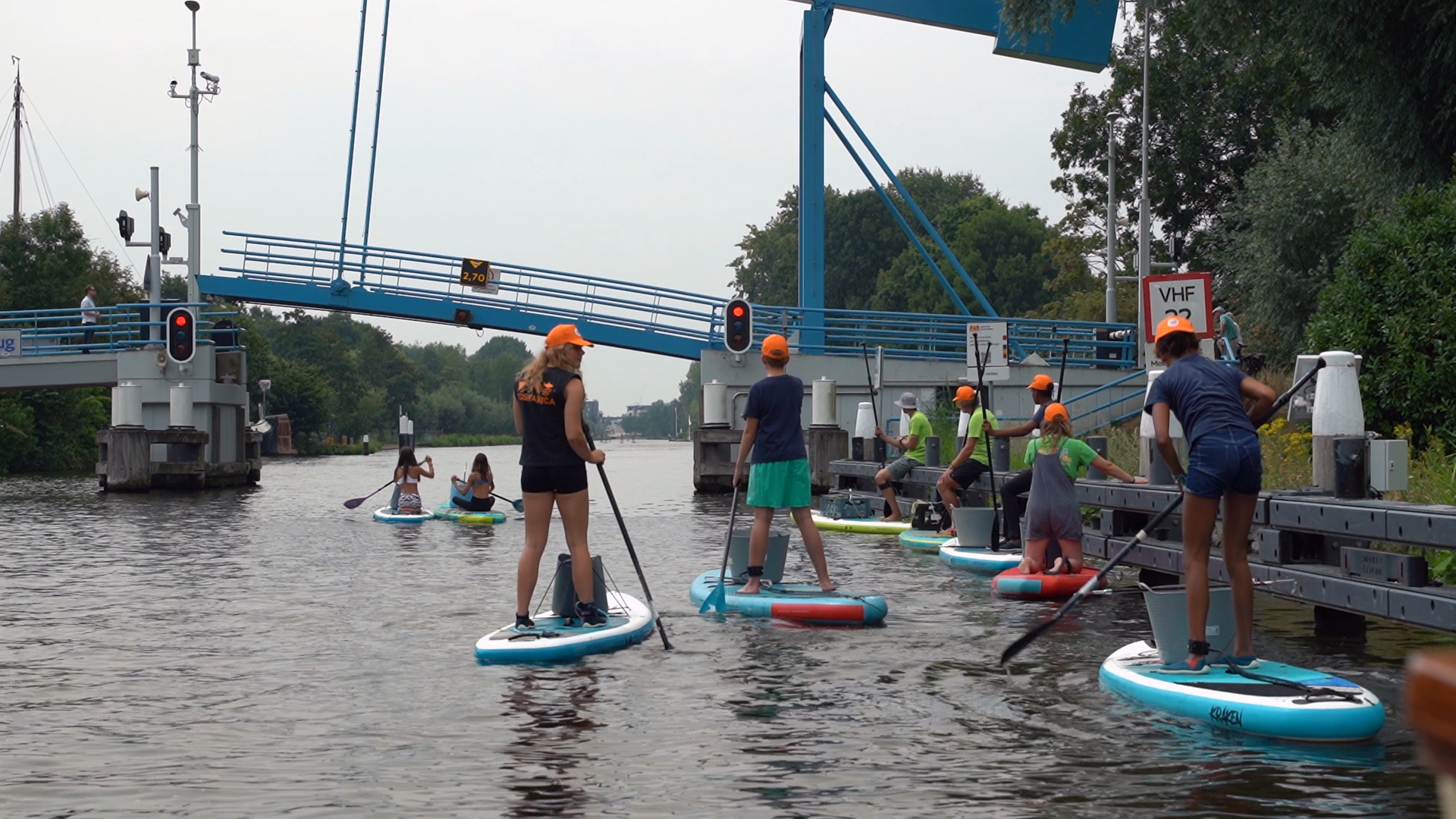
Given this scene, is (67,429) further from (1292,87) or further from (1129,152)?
(1292,87)

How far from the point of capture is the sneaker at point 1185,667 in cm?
760

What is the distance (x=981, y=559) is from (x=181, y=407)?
25.9 meters

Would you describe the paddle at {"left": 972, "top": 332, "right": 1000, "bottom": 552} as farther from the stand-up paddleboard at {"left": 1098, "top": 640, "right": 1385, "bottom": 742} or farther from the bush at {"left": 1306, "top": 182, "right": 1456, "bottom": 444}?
the stand-up paddleboard at {"left": 1098, "top": 640, "right": 1385, "bottom": 742}

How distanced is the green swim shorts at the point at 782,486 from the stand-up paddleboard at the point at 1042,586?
2.13 metres

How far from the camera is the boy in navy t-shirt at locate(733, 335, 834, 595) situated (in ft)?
35.4

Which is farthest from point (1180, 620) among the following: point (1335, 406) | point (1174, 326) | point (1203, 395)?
point (1335, 406)

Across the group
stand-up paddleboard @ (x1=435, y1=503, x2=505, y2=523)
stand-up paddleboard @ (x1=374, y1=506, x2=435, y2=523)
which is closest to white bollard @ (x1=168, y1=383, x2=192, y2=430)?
stand-up paddleboard @ (x1=374, y1=506, x2=435, y2=523)

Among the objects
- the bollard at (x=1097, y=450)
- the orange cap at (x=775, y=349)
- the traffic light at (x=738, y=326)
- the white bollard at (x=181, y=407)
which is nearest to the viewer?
the orange cap at (x=775, y=349)

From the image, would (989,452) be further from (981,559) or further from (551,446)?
(551,446)

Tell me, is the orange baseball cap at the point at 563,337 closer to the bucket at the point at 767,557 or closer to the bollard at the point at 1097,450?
the bucket at the point at 767,557

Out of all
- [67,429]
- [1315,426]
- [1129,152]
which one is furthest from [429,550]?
[67,429]

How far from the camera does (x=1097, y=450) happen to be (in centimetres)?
1460

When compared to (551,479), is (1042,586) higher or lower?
lower

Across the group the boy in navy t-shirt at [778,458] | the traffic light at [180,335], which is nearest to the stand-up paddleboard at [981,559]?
the boy in navy t-shirt at [778,458]
